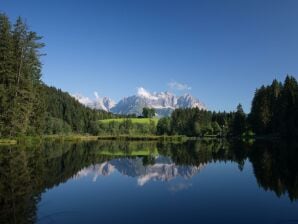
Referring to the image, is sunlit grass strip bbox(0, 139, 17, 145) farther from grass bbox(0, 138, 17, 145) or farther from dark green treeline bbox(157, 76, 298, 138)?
dark green treeline bbox(157, 76, 298, 138)

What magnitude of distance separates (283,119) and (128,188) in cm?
9902

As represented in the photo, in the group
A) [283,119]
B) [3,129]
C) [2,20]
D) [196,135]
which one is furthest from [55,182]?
[196,135]

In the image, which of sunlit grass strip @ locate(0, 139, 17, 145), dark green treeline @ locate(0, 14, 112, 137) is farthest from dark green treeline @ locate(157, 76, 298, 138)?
sunlit grass strip @ locate(0, 139, 17, 145)

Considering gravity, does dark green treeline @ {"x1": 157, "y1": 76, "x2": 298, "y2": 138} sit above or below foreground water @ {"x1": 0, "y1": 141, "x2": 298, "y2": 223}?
above

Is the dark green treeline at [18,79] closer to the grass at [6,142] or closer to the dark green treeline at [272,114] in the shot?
the grass at [6,142]

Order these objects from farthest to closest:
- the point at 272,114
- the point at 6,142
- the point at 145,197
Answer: the point at 272,114, the point at 6,142, the point at 145,197

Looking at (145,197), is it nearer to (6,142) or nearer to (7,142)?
(7,142)

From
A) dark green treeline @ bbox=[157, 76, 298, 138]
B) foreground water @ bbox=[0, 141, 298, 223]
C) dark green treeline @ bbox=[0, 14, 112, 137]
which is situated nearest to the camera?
foreground water @ bbox=[0, 141, 298, 223]

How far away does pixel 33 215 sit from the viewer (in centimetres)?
1450

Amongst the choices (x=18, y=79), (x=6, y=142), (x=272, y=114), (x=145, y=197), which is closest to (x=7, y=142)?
(x=6, y=142)

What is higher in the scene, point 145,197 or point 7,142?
point 7,142

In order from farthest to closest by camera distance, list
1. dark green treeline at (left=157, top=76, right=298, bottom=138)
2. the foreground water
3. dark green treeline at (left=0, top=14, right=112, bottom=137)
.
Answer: dark green treeline at (left=157, top=76, right=298, bottom=138) → dark green treeline at (left=0, top=14, right=112, bottom=137) → the foreground water

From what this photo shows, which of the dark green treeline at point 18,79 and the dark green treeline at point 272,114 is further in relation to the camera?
the dark green treeline at point 272,114

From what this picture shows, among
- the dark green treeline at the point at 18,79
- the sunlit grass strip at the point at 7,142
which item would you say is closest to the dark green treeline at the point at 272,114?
the dark green treeline at the point at 18,79
